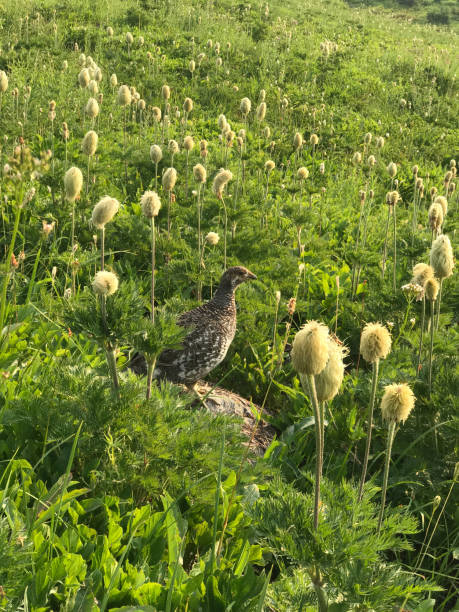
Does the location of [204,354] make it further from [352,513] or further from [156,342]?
[352,513]

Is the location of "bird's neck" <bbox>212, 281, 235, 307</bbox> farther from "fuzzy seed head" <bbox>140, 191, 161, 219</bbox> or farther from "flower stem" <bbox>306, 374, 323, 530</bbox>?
"flower stem" <bbox>306, 374, 323, 530</bbox>

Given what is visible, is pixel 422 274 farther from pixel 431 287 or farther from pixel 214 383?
pixel 214 383

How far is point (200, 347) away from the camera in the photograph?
3.26 m

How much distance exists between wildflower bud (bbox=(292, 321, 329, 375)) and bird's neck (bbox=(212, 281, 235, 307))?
2.10 metres

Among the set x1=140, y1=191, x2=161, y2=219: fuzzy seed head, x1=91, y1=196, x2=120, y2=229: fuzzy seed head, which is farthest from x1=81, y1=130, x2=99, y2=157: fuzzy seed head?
x1=91, y1=196, x2=120, y2=229: fuzzy seed head

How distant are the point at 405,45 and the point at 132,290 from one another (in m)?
17.2

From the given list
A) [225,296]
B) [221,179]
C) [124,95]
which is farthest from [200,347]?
[124,95]

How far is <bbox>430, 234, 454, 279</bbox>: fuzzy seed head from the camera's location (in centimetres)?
258

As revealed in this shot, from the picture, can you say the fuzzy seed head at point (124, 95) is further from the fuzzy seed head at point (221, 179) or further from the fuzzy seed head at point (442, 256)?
the fuzzy seed head at point (442, 256)

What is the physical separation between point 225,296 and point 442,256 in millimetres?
1373

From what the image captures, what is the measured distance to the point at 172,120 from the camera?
8.95m

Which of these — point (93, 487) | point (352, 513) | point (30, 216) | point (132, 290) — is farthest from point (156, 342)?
point (30, 216)

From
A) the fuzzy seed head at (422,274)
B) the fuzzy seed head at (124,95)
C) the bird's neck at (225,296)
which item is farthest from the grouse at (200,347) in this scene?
the fuzzy seed head at (124,95)

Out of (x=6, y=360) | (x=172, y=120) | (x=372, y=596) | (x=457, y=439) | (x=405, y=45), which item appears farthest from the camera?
(x=405, y=45)
